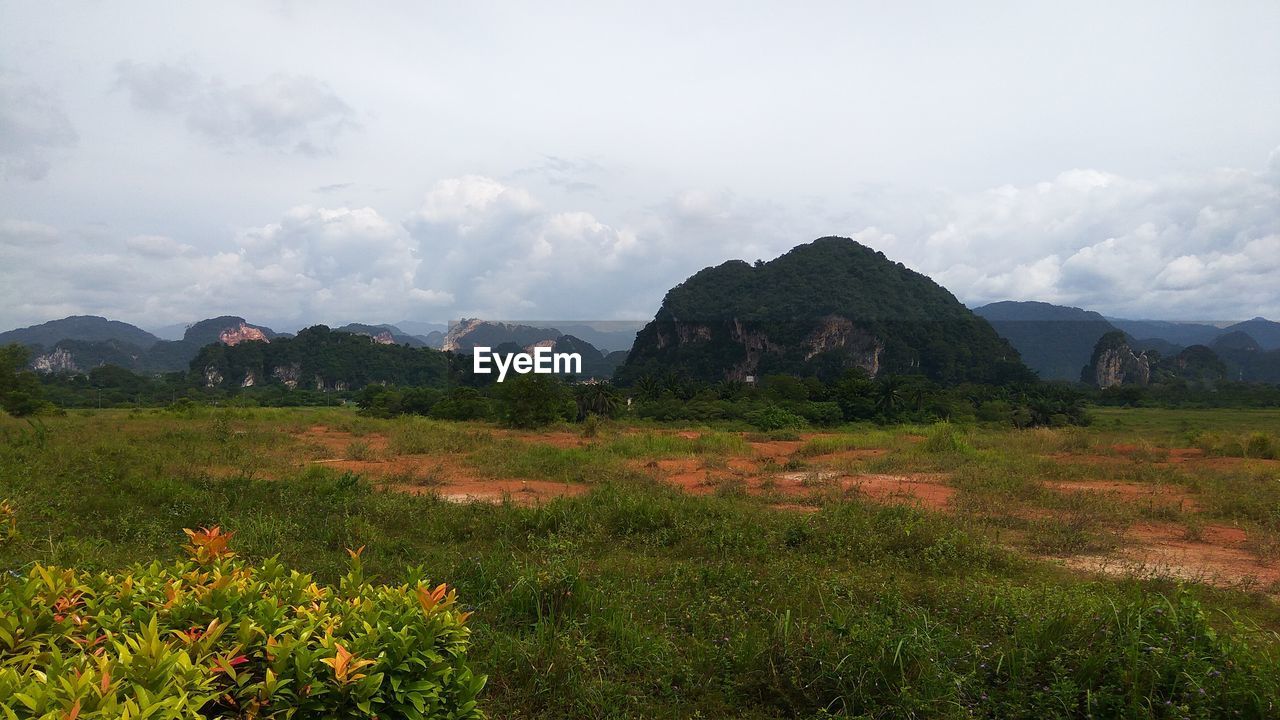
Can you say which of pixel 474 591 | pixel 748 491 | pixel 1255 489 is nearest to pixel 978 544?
pixel 748 491

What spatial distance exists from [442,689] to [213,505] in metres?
6.28

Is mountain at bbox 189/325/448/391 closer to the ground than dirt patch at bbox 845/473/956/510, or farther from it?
farther from it

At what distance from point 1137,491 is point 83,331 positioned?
20114 centimetres

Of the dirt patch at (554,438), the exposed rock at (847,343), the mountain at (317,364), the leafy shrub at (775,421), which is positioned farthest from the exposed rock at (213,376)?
the exposed rock at (847,343)

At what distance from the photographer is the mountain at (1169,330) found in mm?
165250

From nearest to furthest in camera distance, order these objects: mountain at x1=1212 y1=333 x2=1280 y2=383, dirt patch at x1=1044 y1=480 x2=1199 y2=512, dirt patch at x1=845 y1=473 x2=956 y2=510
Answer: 1. dirt patch at x1=1044 y1=480 x2=1199 y2=512
2. dirt patch at x1=845 y1=473 x2=956 y2=510
3. mountain at x1=1212 y1=333 x2=1280 y2=383

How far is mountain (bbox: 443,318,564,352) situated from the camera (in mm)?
138875

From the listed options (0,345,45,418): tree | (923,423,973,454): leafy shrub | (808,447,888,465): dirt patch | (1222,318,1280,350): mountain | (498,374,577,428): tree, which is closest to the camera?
(808,447,888,465): dirt patch

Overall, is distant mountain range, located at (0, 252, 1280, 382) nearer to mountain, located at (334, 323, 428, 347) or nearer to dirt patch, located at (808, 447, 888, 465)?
mountain, located at (334, 323, 428, 347)

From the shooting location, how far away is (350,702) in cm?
180

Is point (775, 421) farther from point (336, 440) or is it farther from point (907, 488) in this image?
point (336, 440)

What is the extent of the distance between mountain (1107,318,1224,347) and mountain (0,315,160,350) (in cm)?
26088

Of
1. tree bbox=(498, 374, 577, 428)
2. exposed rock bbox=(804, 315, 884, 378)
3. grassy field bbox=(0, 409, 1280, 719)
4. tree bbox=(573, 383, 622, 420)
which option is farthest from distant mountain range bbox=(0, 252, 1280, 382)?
grassy field bbox=(0, 409, 1280, 719)

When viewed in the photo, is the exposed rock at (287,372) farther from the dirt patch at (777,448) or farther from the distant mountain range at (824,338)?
the dirt patch at (777,448)
